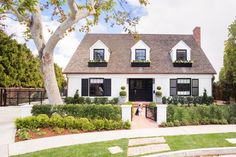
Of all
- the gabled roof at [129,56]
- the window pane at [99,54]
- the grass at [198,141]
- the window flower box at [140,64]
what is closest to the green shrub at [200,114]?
the grass at [198,141]

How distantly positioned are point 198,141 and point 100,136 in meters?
4.09

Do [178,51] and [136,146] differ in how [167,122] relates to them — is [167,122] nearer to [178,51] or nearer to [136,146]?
[136,146]

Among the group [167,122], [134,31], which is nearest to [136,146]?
[167,122]

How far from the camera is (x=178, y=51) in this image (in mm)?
27719

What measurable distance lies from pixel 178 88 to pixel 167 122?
40.0 ft

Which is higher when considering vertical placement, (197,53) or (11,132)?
(197,53)

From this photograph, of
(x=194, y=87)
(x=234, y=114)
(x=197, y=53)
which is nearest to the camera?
(x=234, y=114)

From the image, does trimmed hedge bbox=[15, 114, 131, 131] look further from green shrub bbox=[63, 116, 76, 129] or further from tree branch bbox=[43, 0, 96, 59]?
tree branch bbox=[43, 0, 96, 59]

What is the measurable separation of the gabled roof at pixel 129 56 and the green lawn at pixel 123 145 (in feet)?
50.1

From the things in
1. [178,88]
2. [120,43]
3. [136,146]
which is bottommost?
[136,146]

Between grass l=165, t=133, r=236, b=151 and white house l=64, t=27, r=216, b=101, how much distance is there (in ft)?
48.1

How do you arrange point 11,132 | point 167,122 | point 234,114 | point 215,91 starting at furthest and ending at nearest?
point 215,91 < point 234,114 < point 167,122 < point 11,132

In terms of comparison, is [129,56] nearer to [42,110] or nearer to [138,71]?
[138,71]

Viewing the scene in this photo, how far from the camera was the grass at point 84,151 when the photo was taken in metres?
9.12
